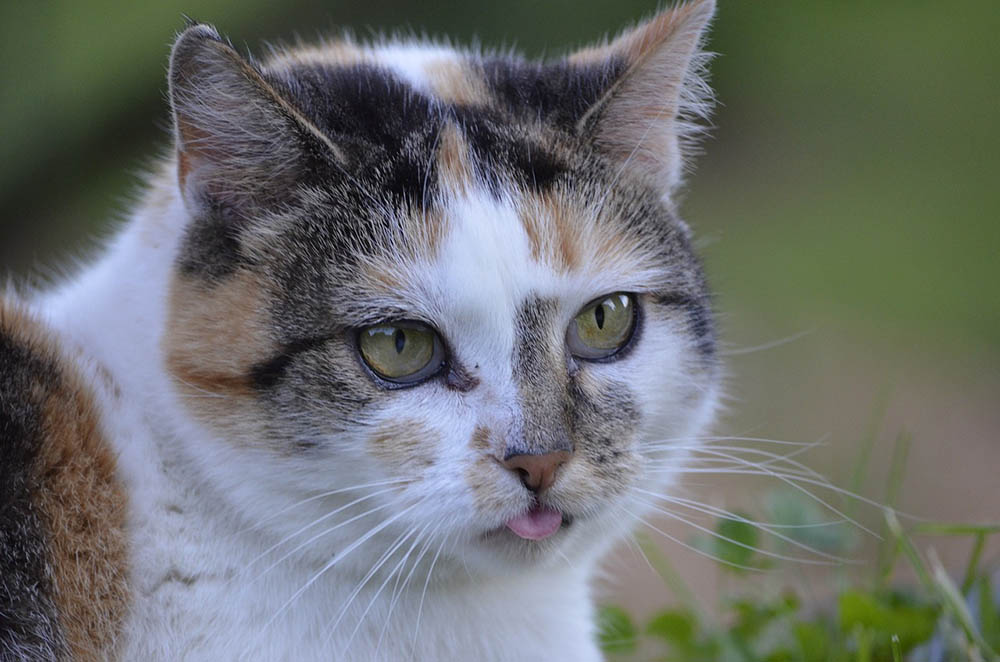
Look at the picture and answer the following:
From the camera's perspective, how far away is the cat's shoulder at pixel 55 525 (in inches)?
82.0

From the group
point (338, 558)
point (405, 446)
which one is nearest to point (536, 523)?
point (405, 446)

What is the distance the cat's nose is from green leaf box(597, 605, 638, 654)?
3.70 feet

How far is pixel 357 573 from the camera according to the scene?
2.35m

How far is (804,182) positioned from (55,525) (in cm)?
770

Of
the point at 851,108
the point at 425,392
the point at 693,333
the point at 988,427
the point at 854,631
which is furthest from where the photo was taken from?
the point at 851,108

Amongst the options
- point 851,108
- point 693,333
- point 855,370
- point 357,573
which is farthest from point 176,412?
point 851,108

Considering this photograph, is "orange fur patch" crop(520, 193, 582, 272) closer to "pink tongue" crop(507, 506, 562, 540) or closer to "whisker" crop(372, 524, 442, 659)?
"pink tongue" crop(507, 506, 562, 540)

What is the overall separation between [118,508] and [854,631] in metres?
1.88

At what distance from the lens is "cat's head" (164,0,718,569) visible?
2.17m

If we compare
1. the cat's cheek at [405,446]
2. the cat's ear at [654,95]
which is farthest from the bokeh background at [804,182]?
the cat's cheek at [405,446]

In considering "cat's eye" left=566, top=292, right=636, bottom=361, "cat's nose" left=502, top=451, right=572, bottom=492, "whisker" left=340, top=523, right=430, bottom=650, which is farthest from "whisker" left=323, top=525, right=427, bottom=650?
"cat's eye" left=566, top=292, right=636, bottom=361

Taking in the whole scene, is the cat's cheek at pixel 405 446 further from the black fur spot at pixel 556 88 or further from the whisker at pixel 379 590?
the black fur spot at pixel 556 88

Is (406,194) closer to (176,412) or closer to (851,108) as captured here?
(176,412)

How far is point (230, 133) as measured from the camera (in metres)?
2.32
